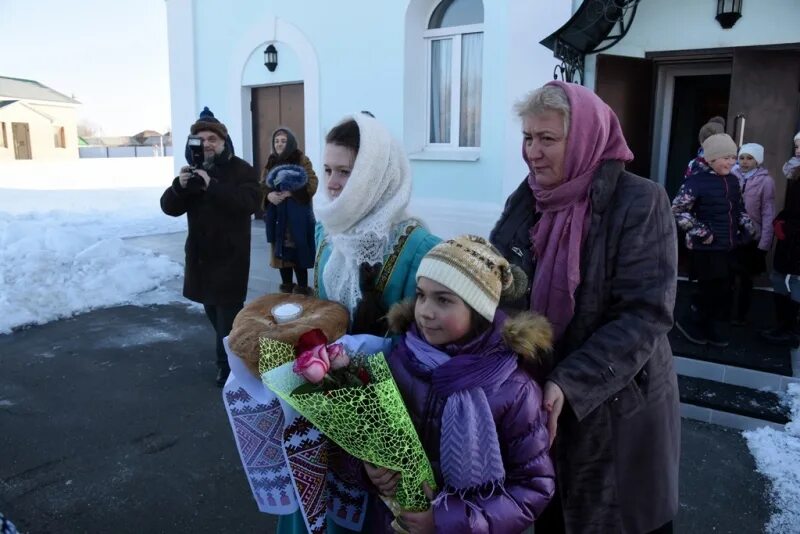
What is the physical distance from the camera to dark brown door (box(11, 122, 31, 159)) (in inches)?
1907

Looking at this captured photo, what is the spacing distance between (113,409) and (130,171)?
92.4 feet

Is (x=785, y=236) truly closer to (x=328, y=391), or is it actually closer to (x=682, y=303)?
(x=682, y=303)

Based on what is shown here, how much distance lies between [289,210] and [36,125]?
2104 inches

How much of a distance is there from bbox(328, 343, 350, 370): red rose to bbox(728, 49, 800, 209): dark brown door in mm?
6178

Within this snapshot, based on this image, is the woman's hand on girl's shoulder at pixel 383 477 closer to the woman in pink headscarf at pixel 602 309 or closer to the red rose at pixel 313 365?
the red rose at pixel 313 365

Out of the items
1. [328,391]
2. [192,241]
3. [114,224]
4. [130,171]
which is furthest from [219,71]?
[130,171]

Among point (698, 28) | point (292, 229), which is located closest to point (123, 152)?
point (292, 229)

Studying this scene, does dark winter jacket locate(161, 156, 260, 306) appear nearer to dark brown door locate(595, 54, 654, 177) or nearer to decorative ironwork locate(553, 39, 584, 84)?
decorative ironwork locate(553, 39, 584, 84)

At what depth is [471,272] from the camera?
5.20 feet

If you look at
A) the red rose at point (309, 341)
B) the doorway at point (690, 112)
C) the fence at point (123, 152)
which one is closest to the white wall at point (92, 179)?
the doorway at point (690, 112)

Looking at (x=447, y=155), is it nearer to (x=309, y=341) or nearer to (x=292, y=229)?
(x=292, y=229)

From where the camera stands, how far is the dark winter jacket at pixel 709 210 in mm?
4898

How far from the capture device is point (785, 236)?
4973mm

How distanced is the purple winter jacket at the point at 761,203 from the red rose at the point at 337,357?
5.23 m
